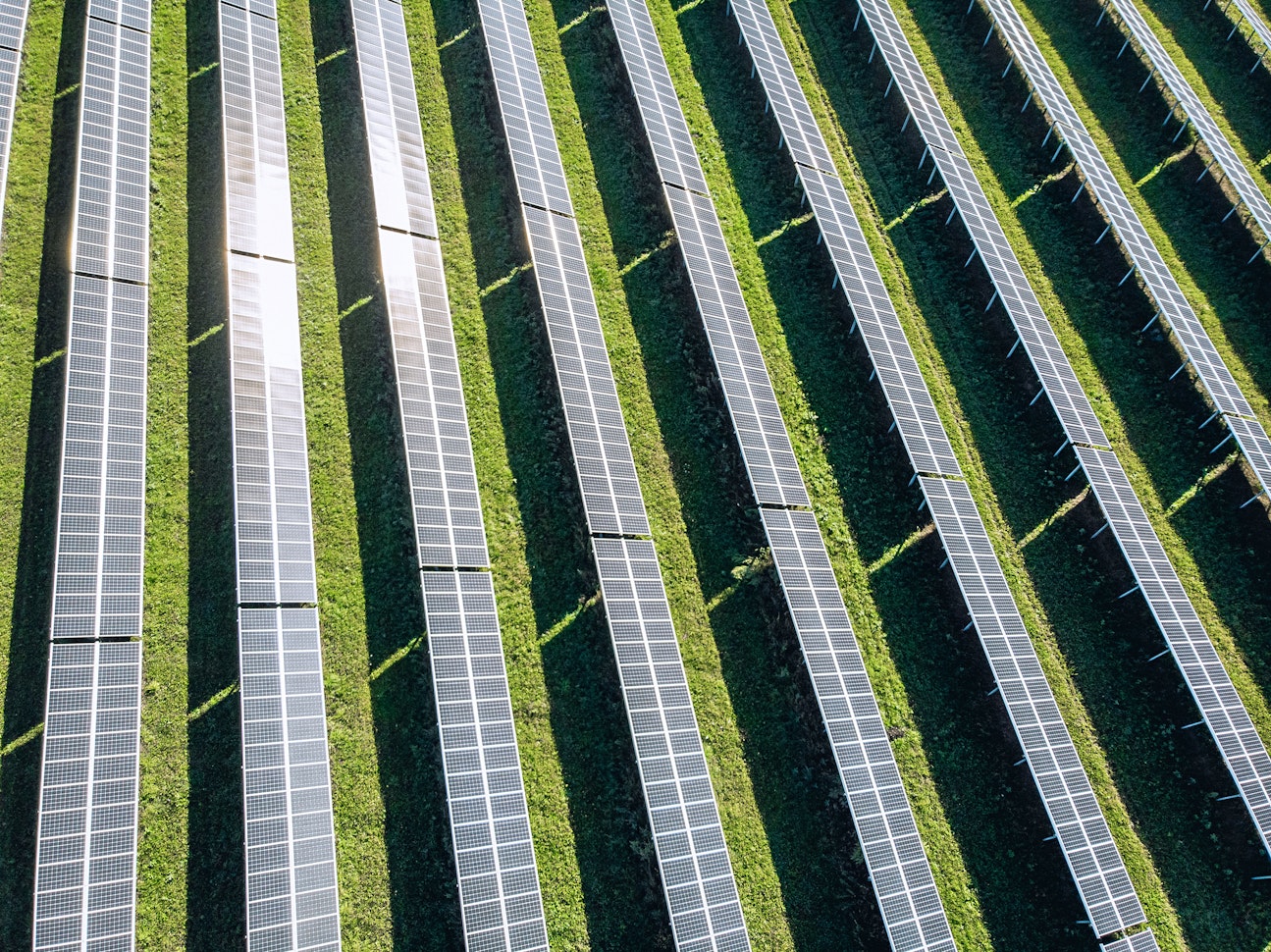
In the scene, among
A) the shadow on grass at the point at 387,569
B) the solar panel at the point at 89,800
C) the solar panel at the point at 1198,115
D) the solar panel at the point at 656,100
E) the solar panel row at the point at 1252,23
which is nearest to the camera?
the solar panel at the point at 89,800

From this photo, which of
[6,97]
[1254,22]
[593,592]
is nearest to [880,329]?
[593,592]

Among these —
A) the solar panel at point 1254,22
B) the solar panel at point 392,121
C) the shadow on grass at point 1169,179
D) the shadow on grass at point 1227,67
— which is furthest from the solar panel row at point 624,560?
the solar panel at point 1254,22

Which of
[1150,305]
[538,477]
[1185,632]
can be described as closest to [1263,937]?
[1185,632]

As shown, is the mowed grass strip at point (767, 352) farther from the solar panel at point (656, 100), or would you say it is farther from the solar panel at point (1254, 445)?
the solar panel at point (1254, 445)

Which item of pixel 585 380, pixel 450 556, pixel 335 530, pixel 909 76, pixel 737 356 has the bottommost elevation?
pixel 450 556

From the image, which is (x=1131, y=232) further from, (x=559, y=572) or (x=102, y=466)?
(x=102, y=466)
